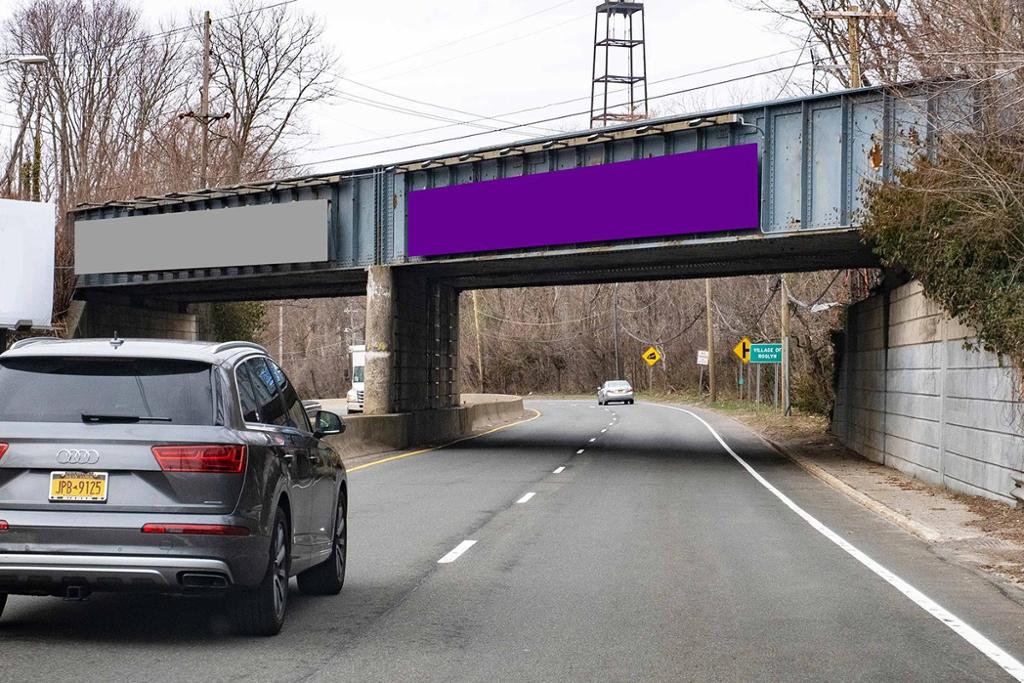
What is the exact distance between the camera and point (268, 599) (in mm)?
8000

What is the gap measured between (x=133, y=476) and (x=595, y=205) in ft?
74.5

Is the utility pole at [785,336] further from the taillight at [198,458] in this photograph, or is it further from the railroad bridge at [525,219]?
the taillight at [198,458]

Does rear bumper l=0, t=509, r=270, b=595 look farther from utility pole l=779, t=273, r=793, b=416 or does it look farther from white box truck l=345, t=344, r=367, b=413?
white box truck l=345, t=344, r=367, b=413

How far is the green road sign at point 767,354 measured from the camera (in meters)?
53.8

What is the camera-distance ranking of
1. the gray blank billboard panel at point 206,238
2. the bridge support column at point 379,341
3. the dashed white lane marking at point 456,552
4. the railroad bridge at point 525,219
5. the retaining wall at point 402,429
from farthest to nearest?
the gray blank billboard panel at point 206,238 → the bridge support column at point 379,341 → the retaining wall at point 402,429 → the railroad bridge at point 525,219 → the dashed white lane marking at point 456,552

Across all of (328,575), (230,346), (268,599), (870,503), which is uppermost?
(230,346)

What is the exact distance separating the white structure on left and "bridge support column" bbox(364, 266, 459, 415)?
1183 centimetres

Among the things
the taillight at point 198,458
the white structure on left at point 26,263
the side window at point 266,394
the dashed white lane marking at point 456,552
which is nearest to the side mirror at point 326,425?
the side window at point 266,394

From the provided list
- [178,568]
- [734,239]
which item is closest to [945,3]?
[734,239]

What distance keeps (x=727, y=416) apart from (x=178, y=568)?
186ft

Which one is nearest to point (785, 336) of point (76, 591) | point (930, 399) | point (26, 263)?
point (26, 263)

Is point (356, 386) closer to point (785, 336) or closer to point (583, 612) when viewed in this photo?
point (785, 336)

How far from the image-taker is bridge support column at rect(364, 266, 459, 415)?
3444cm

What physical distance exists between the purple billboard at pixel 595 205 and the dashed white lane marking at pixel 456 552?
→ 1492 cm
